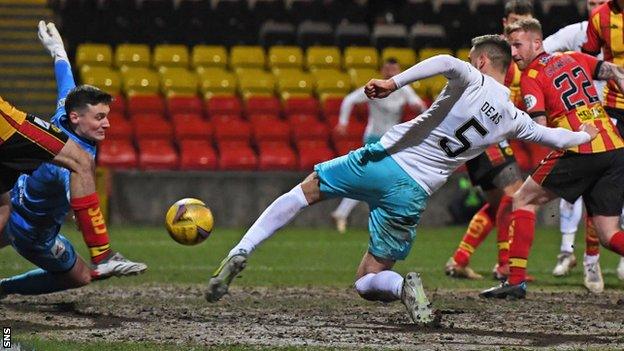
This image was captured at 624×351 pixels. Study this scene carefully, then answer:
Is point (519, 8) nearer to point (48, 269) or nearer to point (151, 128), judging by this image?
point (48, 269)

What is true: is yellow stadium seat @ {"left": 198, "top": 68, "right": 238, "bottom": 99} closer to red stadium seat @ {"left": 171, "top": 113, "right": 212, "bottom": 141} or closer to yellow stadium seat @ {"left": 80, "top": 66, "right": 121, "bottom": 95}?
red stadium seat @ {"left": 171, "top": 113, "right": 212, "bottom": 141}

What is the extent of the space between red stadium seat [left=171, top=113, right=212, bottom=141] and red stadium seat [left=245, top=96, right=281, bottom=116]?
838mm

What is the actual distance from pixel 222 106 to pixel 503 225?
10198mm

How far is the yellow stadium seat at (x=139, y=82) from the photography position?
21.4 meters

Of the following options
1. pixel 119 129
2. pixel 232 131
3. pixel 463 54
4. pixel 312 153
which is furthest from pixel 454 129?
pixel 463 54

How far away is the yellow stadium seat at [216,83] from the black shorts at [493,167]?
1058cm

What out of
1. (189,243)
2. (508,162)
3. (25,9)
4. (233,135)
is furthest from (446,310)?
(25,9)

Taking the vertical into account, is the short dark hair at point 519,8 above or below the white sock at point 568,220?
above

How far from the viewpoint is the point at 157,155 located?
19.8 metres

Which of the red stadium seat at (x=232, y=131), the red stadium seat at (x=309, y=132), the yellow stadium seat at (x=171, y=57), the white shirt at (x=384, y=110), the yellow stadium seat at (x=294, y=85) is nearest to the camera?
the white shirt at (x=384, y=110)

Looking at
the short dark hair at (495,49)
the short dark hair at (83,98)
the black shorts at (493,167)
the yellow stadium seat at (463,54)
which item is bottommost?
the black shorts at (493,167)

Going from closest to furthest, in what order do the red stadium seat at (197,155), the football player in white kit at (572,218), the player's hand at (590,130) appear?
1. the player's hand at (590,130)
2. the football player in white kit at (572,218)
3. the red stadium seat at (197,155)

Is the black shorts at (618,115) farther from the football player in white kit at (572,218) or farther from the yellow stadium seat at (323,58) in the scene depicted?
the yellow stadium seat at (323,58)

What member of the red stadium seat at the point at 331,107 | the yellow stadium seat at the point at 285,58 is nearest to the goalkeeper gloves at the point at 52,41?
the red stadium seat at the point at 331,107
